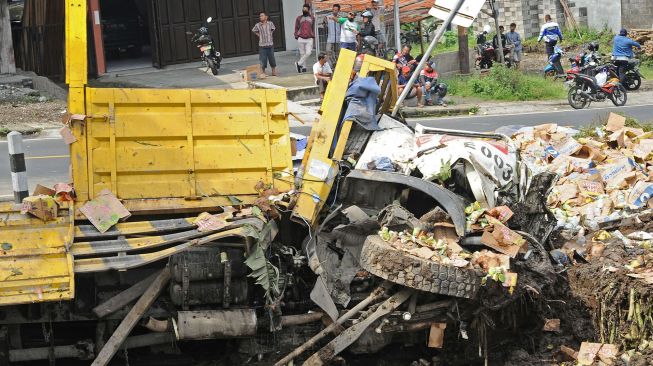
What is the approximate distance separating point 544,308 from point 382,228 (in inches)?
59.6

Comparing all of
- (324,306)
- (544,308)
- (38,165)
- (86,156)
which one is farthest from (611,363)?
(38,165)

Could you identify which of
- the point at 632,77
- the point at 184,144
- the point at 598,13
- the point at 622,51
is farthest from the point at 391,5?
the point at 184,144

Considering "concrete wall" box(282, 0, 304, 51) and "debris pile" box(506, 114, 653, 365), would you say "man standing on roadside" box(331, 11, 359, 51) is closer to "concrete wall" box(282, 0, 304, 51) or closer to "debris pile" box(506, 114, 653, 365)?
"concrete wall" box(282, 0, 304, 51)

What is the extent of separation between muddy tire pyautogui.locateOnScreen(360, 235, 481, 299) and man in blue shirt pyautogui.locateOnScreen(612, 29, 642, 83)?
18.2 meters

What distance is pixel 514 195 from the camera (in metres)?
7.86

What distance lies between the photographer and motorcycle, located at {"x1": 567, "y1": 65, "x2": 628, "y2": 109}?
21.5m

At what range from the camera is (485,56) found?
92.6 ft

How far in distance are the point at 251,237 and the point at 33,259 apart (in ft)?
4.72

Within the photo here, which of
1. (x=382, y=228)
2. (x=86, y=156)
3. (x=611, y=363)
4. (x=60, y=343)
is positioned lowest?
(x=611, y=363)

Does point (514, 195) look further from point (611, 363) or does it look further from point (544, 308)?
point (611, 363)

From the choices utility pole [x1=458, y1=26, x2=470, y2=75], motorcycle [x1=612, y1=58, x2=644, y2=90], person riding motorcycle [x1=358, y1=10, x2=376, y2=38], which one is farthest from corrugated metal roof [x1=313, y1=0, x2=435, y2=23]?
motorcycle [x1=612, y1=58, x2=644, y2=90]

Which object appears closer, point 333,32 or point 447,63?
point 333,32

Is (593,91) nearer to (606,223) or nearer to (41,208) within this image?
(606,223)

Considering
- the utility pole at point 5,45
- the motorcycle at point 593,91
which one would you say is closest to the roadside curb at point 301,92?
the utility pole at point 5,45
